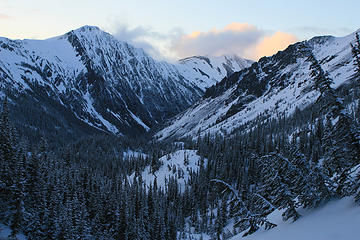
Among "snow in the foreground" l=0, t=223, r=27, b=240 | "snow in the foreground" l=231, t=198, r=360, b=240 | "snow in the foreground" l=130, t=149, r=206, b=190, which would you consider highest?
"snow in the foreground" l=130, t=149, r=206, b=190

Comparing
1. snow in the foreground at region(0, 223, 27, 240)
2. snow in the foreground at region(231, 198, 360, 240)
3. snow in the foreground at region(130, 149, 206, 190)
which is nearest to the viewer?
snow in the foreground at region(231, 198, 360, 240)

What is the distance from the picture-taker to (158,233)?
272ft

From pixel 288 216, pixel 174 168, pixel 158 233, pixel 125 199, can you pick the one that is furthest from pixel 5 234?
pixel 174 168

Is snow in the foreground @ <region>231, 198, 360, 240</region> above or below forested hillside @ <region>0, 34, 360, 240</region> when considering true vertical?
below

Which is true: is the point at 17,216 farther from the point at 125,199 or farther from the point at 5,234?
the point at 125,199

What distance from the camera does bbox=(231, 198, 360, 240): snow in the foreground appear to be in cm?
1366

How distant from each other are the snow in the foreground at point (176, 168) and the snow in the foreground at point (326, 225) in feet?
481

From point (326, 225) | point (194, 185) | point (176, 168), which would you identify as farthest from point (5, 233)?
point (176, 168)

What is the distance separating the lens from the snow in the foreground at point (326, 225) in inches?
538

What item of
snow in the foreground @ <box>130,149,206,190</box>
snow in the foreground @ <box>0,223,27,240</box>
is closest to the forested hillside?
snow in the foreground @ <box>130,149,206,190</box>

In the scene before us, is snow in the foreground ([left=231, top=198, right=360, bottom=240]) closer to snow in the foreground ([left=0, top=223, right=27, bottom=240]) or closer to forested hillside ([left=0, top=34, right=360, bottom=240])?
forested hillside ([left=0, top=34, right=360, bottom=240])

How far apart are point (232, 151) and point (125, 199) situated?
357 ft

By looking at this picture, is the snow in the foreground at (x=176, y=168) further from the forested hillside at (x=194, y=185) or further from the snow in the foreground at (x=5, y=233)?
the snow in the foreground at (x=5, y=233)

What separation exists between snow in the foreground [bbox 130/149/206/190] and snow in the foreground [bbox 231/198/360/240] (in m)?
147
